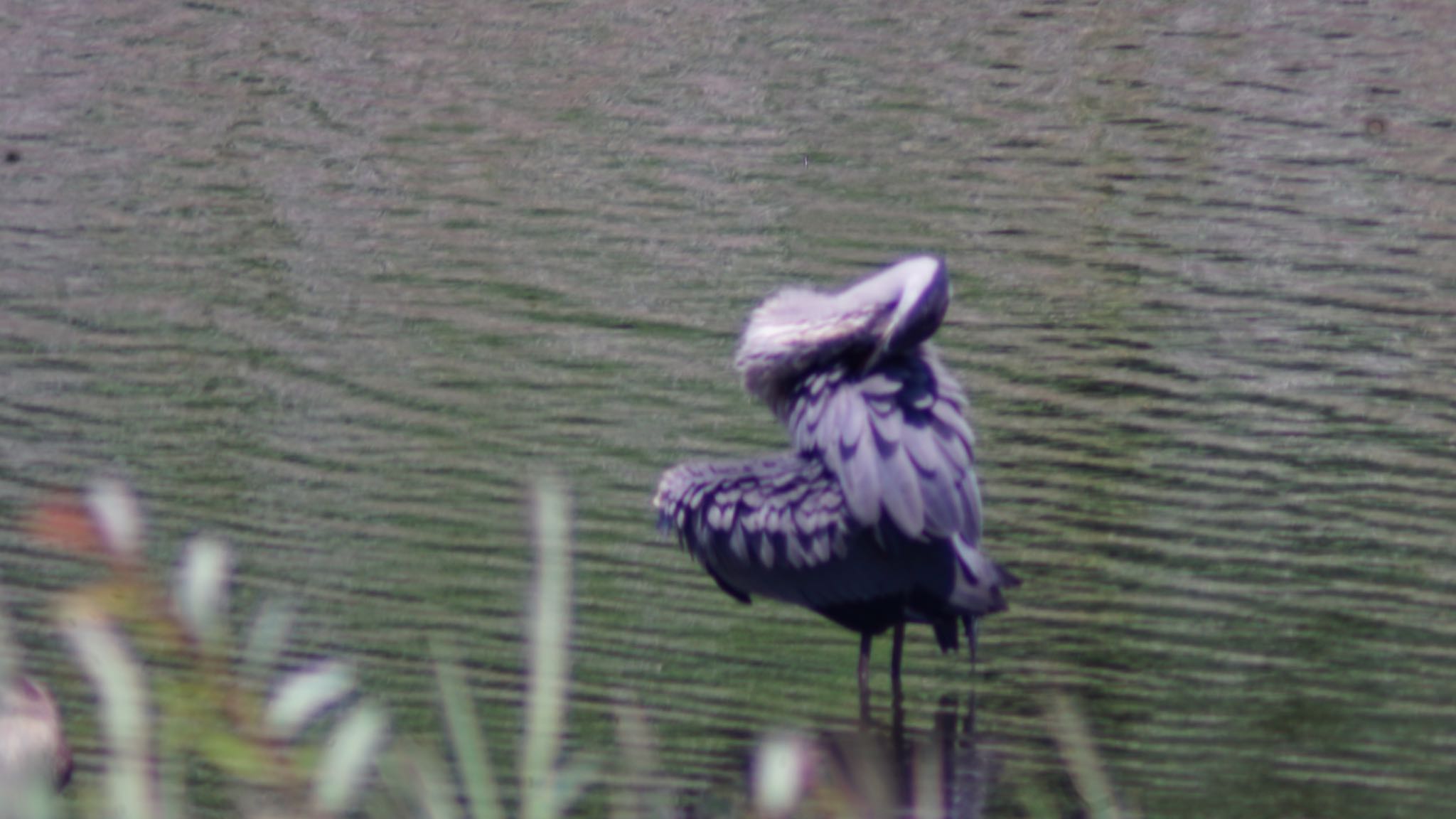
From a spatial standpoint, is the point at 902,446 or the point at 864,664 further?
the point at 864,664

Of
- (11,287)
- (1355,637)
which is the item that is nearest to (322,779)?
(1355,637)

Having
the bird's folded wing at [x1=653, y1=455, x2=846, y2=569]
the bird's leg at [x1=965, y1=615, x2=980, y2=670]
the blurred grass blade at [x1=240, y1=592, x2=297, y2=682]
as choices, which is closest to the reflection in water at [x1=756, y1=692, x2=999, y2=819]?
the bird's leg at [x1=965, y1=615, x2=980, y2=670]

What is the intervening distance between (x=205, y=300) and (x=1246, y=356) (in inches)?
147

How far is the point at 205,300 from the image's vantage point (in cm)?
765

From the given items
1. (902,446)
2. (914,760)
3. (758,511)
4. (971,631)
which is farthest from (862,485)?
(914,760)

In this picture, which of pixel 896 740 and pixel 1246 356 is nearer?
pixel 896 740

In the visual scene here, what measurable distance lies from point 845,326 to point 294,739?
1431 millimetres

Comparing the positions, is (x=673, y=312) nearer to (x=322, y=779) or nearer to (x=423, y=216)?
(x=423, y=216)

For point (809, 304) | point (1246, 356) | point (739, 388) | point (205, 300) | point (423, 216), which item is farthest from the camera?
point (423, 216)

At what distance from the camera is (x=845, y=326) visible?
4.42 metres

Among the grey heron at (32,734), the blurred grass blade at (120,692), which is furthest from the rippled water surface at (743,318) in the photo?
the blurred grass blade at (120,692)

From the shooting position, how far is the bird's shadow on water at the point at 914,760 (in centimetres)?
393

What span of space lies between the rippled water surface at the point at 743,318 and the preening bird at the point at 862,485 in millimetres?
237

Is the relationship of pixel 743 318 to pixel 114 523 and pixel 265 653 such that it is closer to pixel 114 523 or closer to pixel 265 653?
pixel 265 653
